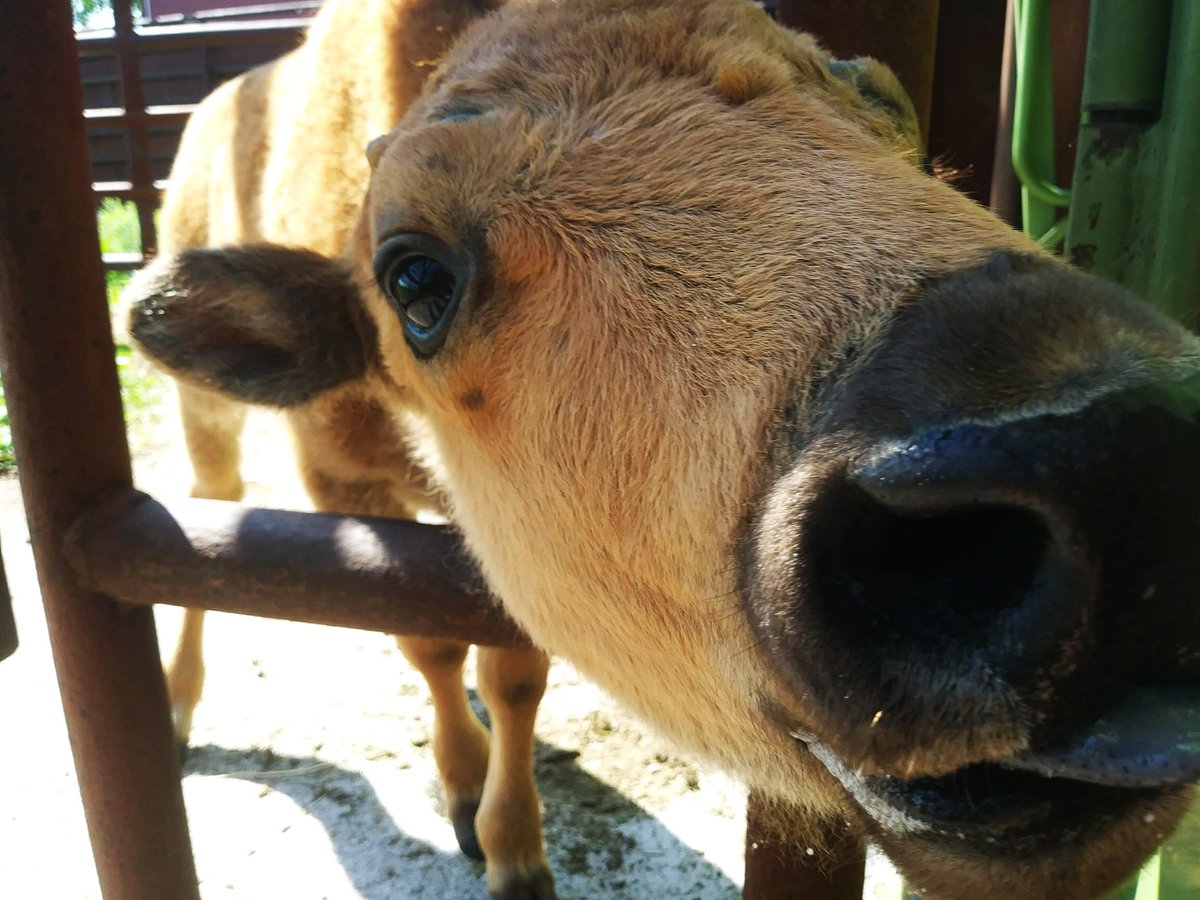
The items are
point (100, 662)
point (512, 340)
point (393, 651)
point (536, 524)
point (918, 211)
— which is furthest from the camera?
point (393, 651)

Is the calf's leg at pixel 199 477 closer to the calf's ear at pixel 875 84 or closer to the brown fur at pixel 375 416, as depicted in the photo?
the brown fur at pixel 375 416

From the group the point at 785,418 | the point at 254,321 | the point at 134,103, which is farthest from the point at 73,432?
the point at 134,103

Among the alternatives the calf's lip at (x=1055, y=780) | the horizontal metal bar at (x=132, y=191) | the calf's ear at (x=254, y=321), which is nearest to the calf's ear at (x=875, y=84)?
the calf's ear at (x=254, y=321)

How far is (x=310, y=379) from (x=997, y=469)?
2106 millimetres

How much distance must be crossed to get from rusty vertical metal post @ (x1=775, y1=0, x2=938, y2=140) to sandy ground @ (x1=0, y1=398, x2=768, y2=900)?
7.66ft

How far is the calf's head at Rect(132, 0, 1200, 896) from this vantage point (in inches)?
41.3

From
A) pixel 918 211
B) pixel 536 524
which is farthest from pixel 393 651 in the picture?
pixel 918 211

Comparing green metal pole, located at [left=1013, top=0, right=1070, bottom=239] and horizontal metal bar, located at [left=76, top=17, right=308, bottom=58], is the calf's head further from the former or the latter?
horizontal metal bar, located at [left=76, top=17, right=308, bottom=58]

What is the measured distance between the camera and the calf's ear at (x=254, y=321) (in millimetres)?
2557

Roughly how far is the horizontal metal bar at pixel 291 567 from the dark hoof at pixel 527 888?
6.10 feet

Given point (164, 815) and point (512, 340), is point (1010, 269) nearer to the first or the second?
point (512, 340)

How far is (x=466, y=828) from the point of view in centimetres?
408

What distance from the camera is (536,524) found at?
2.06 meters

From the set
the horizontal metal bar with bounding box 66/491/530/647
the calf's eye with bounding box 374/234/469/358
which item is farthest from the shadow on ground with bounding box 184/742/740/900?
the calf's eye with bounding box 374/234/469/358
